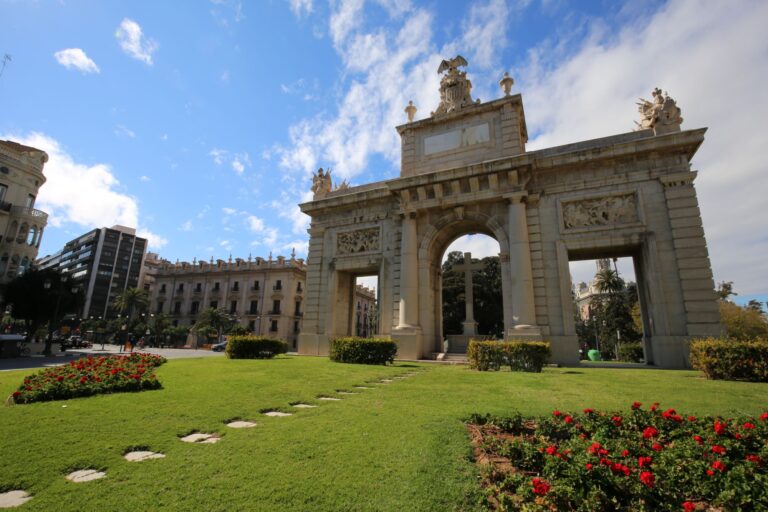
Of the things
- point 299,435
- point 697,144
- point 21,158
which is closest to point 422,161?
point 697,144

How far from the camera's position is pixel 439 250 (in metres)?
22.5

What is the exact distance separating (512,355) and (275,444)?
10.7 m

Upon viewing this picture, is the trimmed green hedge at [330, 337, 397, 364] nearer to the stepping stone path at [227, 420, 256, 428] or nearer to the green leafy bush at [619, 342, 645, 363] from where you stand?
the stepping stone path at [227, 420, 256, 428]

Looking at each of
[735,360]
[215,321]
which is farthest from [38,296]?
[735,360]

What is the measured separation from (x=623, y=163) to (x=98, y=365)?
21.9m

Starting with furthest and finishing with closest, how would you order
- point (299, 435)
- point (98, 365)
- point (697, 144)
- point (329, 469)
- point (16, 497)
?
point (697, 144), point (98, 365), point (299, 435), point (329, 469), point (16, 497)

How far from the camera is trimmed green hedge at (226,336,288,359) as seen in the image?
17.9m

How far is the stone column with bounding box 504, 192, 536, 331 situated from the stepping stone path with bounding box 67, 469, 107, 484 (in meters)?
16.1

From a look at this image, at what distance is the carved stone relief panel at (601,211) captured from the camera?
57.1 ft

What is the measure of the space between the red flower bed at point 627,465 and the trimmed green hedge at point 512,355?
801cm

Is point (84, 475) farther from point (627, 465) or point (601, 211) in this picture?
point (601, 211)

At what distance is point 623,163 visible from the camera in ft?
57.9

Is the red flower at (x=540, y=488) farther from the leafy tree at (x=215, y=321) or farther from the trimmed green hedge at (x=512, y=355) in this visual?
the leafy tree at (x=215, y=321)

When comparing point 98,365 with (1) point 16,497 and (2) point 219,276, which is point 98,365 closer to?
(1) point 16,497
